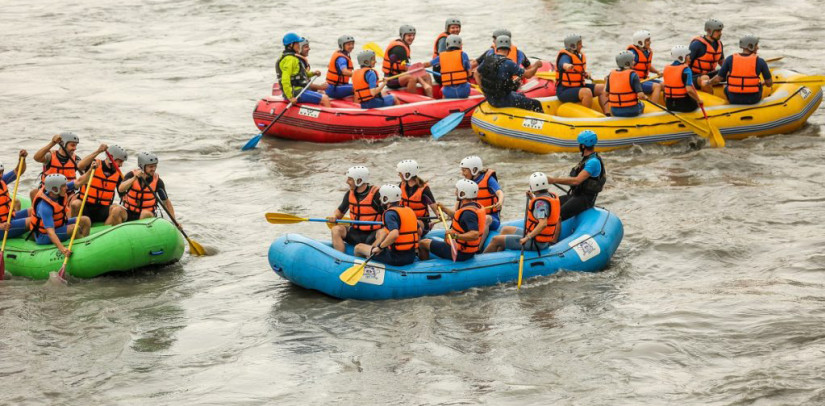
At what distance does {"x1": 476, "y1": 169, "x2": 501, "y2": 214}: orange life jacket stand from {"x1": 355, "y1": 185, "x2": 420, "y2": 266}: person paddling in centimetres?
103

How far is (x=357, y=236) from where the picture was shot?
31.5 feet

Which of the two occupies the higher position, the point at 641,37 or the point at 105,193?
the point at 641,37

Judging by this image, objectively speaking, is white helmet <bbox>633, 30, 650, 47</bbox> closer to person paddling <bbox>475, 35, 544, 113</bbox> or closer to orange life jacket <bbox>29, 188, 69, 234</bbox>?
person paddling <bbox>475, 35, 544, 113</bbox>

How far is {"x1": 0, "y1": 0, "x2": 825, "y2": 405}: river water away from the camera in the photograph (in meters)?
7.96

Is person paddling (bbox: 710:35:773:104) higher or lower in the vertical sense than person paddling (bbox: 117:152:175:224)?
higher

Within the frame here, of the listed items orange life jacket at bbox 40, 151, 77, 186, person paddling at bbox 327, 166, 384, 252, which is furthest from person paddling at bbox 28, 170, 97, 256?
person paddling at bbox 327, 166, 384, 252

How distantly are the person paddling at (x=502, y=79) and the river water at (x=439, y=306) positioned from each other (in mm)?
639

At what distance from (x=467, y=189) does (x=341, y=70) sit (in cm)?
597

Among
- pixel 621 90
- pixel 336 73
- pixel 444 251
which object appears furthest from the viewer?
pixel 336 73

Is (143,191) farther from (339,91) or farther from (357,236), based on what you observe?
(339,91)

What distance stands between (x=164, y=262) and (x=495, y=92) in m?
5.20

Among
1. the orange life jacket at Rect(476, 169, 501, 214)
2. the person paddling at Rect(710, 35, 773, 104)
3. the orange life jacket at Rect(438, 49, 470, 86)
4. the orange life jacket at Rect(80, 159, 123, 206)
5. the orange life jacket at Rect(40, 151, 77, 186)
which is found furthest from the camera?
Result: the orange life jacket at Rect(438, 49, 470, 86)

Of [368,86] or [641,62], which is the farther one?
[368,86]

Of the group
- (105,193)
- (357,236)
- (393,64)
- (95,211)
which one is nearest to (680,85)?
(393,64)
